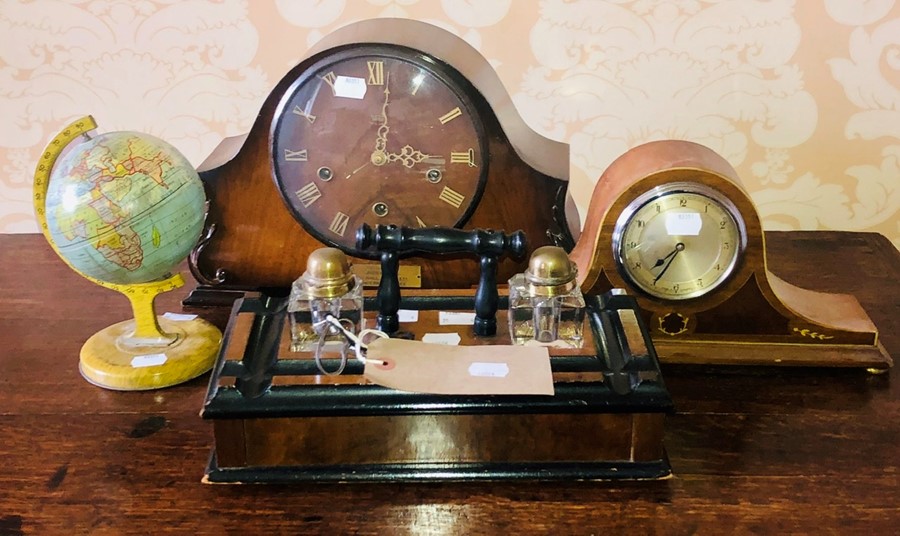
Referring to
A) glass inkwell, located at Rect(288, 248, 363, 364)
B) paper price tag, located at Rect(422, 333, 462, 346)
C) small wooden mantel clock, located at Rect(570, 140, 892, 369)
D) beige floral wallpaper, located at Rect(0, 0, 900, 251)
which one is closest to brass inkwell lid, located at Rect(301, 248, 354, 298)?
glass inkwell, located at Rect(288, 248, 363, 364)

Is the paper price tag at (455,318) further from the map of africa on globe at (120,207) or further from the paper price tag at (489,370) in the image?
the map of africa on globe at (120,207)

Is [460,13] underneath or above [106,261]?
above

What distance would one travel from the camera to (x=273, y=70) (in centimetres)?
143

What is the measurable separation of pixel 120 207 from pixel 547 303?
48 centimetres

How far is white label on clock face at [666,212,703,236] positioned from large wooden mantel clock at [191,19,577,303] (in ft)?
0.53

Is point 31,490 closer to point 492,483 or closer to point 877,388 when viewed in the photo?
point 492,483

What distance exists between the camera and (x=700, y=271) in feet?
3.40

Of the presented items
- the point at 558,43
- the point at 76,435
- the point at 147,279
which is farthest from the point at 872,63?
the point at 76,435

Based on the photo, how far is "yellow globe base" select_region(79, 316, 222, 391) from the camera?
39.7 inches

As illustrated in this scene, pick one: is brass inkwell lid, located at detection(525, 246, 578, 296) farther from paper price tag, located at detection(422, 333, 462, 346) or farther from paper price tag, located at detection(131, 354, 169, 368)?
paper price tag, located at detection(131, 354, 169, 368)

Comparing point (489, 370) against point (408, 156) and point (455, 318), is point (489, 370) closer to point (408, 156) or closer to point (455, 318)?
point (455, 318)

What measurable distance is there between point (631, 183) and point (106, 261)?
1.99 ft

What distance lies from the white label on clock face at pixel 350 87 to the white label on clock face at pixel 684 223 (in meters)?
0.40

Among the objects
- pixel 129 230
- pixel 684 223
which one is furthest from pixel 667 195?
pixel 129 230
